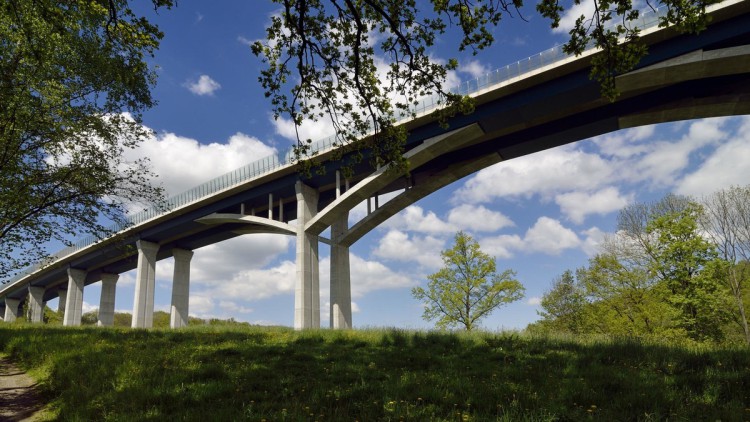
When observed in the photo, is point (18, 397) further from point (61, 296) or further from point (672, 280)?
point (61, 296)

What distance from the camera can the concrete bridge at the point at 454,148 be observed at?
18.7m

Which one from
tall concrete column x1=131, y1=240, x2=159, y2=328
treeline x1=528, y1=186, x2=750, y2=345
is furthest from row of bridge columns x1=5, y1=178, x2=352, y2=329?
treeline x1=528, y1=186, x2=750, y2=345

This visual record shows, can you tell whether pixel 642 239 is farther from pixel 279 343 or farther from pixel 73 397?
pixel 73 397

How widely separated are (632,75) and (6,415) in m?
23.8

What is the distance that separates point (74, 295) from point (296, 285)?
1800 inches

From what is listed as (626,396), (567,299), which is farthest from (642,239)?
(626,396)

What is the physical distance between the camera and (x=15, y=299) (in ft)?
284

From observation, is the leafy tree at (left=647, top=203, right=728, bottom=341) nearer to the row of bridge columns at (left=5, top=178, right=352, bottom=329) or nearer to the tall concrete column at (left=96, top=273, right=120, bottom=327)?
the row of bridge columns at (left=5, top=178, right=352, bottom=329)

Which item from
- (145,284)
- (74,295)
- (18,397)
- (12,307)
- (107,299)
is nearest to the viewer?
(18,397)

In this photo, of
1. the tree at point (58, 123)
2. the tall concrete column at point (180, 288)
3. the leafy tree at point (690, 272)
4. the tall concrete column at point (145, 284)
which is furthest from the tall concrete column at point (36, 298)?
the leafy tree at point (690, 272)

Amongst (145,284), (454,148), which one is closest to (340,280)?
(454,148)

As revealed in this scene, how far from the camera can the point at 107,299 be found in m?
62.0

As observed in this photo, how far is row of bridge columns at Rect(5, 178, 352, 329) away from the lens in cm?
2944

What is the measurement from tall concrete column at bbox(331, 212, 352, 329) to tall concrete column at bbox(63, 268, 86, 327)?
45577 mm
